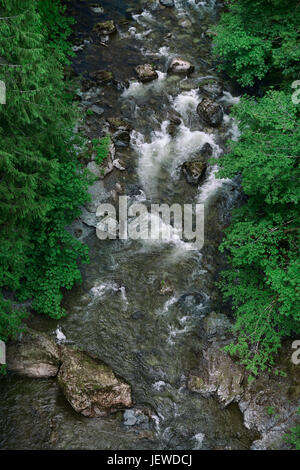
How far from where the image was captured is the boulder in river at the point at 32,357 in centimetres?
819

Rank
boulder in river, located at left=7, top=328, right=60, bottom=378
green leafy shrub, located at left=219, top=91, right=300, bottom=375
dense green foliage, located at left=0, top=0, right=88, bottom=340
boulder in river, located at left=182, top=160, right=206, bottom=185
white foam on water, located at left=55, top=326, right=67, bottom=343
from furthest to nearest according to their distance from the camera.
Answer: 1. boulder in river, located at left=182, top=160, right=206, bottom=185
2. white foam on water, located at left=55, top=326, right=67, bottom=343
3. boulder in river, located at left=7, top=328, right=60, bottom=378
4. green leafy shrub, located at left=219, top=91, right=300, bottom=375
5. dense green foliage, located at left=0, top=0, right=88, bottom=340

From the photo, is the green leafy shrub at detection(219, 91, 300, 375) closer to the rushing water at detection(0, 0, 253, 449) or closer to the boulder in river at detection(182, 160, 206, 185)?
the rushing water at detection(0, 0, 253, 449)

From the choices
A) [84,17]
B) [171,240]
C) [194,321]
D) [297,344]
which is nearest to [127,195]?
[171,240]

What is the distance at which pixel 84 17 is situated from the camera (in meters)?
18.2

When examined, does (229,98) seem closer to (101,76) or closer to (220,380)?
(101,76)

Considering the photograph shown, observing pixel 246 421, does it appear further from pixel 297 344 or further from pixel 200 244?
pixel 200 244

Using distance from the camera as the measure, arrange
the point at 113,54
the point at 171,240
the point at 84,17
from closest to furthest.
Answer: the point at 171,240, the point at 113,54, the point at 84,17

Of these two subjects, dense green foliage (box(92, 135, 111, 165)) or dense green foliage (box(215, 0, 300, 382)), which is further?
dense green foliage (box(92, 135, 111, 165))

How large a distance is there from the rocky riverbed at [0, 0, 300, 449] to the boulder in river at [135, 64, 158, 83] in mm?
47

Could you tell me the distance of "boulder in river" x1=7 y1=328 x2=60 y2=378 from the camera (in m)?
8.19

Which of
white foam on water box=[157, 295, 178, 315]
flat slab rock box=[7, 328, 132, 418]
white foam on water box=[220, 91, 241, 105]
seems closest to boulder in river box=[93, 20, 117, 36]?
white foam on water box=[220, 91, 241, 105]

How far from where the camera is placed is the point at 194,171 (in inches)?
498

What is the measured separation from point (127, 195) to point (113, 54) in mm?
8469

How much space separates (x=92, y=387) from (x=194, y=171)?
26.0ft
